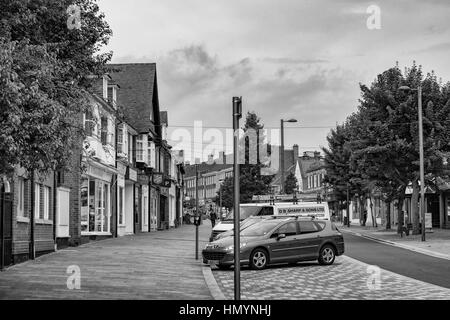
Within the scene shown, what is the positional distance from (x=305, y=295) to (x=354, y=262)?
8515mm

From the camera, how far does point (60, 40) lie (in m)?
13.3

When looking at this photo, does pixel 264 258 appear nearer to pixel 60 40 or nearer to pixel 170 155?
pixel 60 40

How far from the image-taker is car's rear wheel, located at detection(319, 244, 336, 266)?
66.5ft

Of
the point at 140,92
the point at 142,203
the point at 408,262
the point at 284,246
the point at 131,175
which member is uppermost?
the point at 140,92

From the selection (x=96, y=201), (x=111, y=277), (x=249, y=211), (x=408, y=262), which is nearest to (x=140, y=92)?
(x=96, y=201)

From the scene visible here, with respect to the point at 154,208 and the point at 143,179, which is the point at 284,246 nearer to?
the point at 143,179

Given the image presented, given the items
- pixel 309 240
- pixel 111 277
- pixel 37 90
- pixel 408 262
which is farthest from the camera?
pixel 408 262

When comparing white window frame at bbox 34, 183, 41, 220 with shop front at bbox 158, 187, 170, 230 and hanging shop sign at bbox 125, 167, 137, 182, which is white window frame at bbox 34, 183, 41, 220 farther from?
shop front at bbox 158, 187, 170, 230

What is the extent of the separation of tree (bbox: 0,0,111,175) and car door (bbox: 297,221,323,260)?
910cm

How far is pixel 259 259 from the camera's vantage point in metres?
19.0

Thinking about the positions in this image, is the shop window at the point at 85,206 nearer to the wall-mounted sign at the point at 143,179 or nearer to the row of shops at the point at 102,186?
the row of shops at the point at 102,186

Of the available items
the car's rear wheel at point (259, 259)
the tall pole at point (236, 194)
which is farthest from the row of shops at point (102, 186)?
the car's rear wheel at point (259, 259)

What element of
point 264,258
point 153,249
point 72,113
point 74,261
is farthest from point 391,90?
point 72,113

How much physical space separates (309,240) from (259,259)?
1.86 m
